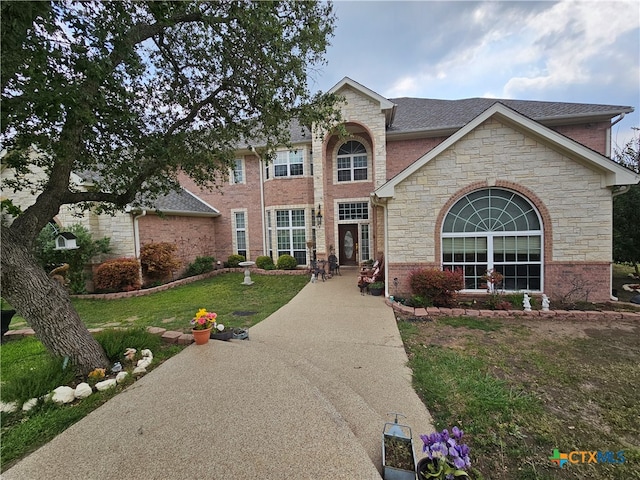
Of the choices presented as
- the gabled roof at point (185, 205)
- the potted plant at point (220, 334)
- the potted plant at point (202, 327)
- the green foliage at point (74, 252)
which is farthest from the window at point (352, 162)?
the green foliage at point (74, 252)

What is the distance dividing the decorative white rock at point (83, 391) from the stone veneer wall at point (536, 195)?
25.2ft

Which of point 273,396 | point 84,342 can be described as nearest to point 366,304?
point 273,396

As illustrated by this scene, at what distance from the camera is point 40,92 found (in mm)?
2900

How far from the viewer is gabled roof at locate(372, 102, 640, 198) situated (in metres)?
6.84

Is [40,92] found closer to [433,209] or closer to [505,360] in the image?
[505,360]

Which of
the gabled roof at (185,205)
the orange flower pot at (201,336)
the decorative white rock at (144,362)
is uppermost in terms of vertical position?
the gabled roof at (185,205)

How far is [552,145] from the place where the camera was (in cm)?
738

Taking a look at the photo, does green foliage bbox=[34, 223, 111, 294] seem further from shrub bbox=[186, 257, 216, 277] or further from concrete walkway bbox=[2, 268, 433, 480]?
concrete walkway bbox=[2, 268, 433, 480]

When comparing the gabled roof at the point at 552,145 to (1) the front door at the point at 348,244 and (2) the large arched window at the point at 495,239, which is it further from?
(1) the front door at the point at 348,244

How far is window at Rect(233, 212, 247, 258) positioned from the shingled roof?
9357 mm

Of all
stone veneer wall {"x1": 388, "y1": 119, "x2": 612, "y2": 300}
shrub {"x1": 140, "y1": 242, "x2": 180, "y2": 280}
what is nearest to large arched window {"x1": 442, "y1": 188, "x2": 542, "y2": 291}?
stone veneer wall {"x1": 388, "y1": 119, "x2": 612, "y2": 300}

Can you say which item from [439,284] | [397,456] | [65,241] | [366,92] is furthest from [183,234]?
[397,456]

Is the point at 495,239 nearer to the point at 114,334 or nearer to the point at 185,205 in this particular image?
the point at 114,334

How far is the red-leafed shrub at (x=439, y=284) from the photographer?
7332 mm
